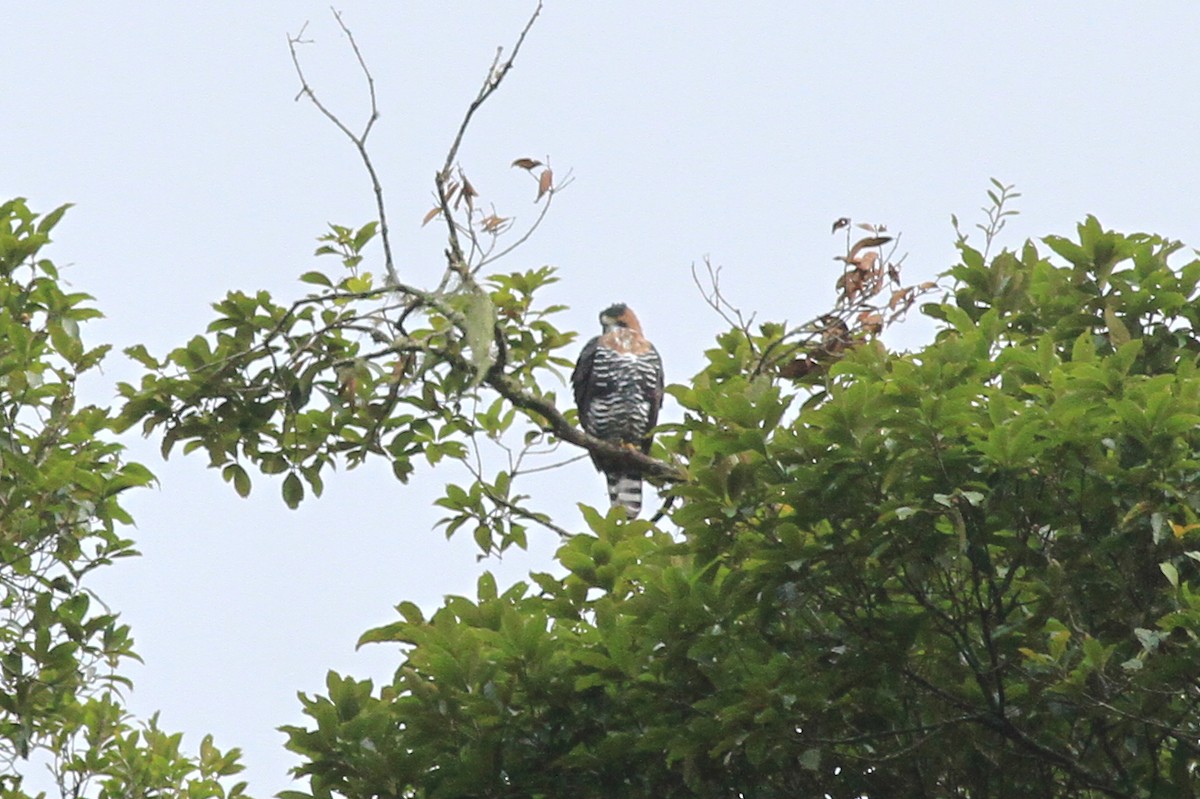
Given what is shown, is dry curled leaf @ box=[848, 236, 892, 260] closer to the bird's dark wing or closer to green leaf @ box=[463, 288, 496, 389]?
green leaf @ box=[463, 288, 496, 389]

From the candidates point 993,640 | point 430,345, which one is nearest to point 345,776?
point 430,345

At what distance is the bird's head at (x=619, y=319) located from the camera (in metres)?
9.02

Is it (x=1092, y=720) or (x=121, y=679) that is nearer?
(x=1092, y=720)

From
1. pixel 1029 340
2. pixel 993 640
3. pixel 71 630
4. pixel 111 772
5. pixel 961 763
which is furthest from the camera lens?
pixel 111 772

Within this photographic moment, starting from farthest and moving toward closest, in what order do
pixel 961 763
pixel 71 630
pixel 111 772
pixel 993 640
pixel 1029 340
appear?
1. pixel 111 772
2. pixel 71 630
3. pixel 1029 340
4. pixel 961 763
5. pixel 993 640

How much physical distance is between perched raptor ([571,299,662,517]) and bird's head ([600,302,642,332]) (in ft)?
0.38

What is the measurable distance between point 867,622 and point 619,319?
5166 millimetres

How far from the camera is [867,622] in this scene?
157 inches

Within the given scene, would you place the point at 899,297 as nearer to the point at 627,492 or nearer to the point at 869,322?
the point at 869,322

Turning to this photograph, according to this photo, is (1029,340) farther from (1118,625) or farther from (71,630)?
(71,630)

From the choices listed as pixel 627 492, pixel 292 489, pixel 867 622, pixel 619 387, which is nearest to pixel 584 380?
pixel 619 387

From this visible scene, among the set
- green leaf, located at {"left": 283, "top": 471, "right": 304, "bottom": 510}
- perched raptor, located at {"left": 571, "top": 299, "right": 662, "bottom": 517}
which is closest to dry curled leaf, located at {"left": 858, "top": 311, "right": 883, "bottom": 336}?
green leaf, located at {"left": 283, "top": 471, "right": 304, "bottom": 510}

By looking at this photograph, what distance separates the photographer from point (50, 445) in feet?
19.0

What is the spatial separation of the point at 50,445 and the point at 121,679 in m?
0.83
